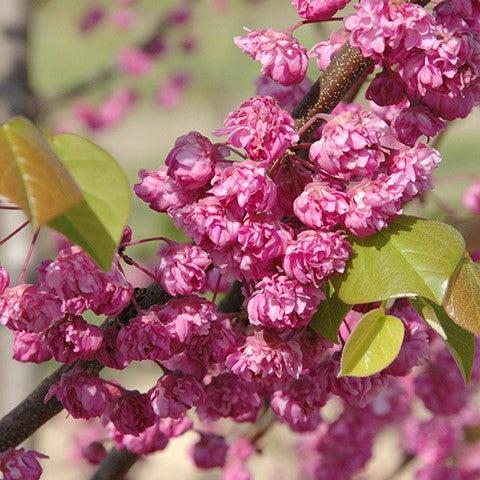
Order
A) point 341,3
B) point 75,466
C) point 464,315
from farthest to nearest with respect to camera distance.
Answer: point 75,466
point 341,3
point 464,315

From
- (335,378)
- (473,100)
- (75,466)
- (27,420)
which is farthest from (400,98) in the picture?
(75,466)

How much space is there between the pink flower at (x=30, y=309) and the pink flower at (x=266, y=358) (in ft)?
0.66

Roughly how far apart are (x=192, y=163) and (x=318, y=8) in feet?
0.76

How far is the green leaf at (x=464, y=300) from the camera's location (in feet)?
3.29

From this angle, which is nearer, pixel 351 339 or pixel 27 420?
pixel 351 339

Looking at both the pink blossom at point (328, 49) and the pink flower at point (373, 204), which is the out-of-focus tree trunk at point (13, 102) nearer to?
the pink blossom at point (328, 49)

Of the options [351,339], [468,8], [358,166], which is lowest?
[351,339]

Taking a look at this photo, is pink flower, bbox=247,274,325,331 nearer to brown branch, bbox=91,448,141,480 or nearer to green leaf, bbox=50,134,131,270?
green leaf, bbox=50,134,131,270

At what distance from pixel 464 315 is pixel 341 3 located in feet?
1.19

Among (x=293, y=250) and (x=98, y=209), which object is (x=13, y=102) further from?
(x=98, y=209)

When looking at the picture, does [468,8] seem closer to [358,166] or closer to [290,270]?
[358,166]

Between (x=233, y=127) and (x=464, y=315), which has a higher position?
(x=233, y=127)

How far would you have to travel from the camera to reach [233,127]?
1056 mm

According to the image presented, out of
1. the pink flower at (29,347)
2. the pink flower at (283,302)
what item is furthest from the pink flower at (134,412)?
the pink flower at (283,302)
